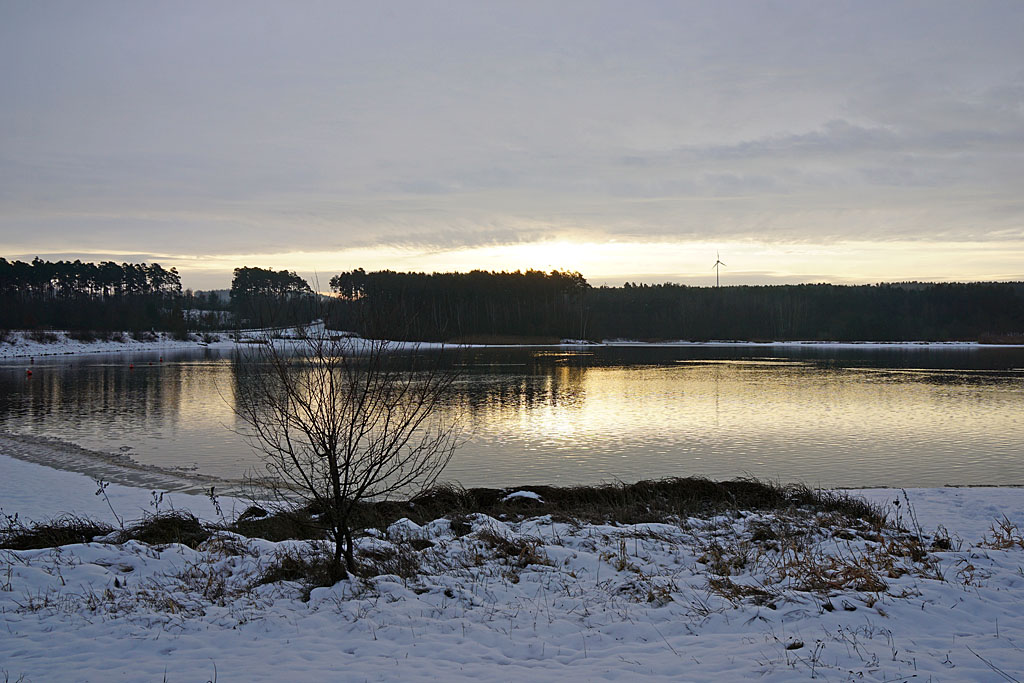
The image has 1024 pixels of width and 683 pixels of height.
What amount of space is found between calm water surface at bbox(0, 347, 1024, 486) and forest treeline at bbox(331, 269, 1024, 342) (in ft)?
231

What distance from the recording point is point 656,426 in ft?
73.4

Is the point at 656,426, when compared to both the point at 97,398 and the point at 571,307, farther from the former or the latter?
the point at 571,307

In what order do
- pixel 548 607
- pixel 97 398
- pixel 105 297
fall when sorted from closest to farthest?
pixel 548 607 → pixel 97 398 → pixel 105 297

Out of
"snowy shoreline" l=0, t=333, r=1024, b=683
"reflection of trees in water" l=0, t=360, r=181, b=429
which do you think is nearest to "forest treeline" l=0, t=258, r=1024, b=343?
"reflection of trees in water" l=0, t=360, r=181, b=429

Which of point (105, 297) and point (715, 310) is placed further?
point (715, 310)

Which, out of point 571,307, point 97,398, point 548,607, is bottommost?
point 97,398

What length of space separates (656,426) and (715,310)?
134 metres

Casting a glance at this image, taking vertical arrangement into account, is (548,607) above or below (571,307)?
below

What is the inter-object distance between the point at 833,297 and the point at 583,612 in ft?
520

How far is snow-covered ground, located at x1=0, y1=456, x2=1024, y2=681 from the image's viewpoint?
16.7 ft

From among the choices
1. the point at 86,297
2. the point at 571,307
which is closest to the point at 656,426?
the point at 571,307

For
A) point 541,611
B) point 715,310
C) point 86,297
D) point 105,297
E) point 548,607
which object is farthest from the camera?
point 715,310

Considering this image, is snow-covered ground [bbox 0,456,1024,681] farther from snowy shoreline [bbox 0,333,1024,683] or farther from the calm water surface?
the calm water surface

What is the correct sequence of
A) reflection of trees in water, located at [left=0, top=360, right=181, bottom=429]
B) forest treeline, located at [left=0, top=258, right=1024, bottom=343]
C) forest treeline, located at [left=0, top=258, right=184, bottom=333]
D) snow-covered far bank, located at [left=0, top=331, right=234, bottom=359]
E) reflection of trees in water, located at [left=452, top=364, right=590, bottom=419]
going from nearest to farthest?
1. reflection of trees in water, located at [left=0, top=360, right=181, bottom=429]
2. reflection of trees in water, located at [left=452, top=364, right=590, bottom=419]
3. snow-covered far bank, located at [left=0, top=331, right=234, bottom=359]
4. forest treeline, located at [left=0, top=258, right=184, bottom=333]
5. forest treeline, located at [left=0, top=258, right=1024, bottom=343]
